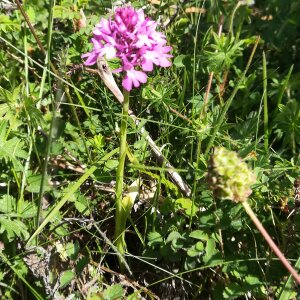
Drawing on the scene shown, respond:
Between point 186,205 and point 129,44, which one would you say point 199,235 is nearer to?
point 186,205

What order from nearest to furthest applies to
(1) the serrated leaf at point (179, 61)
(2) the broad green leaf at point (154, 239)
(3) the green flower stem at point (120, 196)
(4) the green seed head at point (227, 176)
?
1. (4) the green seed head at point (227, 176)
2. (3) the green flower stem at point (120, 196)
3. (2) the broad green leaf at point (154, 239)
4. (1) the serrated leaf at point (179, 61)

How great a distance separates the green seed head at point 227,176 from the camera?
4.03 feet

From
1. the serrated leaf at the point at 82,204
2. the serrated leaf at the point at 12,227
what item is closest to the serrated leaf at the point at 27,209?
the serrated leaf at the point at 12,227

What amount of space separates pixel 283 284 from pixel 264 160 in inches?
15.0

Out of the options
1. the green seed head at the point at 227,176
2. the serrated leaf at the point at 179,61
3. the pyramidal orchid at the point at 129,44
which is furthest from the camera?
the serrated leaf at the point at 179,61

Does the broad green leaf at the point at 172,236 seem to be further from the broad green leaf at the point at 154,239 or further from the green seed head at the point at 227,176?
the green seed head at the point at 227,176

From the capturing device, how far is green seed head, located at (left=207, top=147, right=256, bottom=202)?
1.23 meters

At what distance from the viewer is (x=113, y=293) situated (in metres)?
1.59

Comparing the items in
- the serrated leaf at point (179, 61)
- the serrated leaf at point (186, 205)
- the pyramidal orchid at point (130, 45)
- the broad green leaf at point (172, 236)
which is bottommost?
the broad green leaf at point (172, 236)

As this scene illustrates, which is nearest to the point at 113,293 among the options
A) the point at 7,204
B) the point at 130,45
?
the point at 7,204

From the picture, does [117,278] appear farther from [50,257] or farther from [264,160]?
[264,160]

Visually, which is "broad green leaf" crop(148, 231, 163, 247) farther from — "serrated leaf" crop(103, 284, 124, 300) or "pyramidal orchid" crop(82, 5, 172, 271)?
"pyramidal orchid" crop(82, 5, 172, 271)

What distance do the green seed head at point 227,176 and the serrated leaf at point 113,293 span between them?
20.7 inches

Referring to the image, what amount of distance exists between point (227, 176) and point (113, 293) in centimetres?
59
